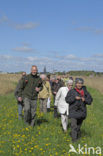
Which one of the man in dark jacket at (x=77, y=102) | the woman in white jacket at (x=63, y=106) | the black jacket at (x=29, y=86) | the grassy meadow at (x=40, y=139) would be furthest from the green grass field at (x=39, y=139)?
the black jacket at (x=29, y=86)

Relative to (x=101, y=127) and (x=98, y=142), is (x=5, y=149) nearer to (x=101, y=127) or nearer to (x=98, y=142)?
(x=98, y=142)

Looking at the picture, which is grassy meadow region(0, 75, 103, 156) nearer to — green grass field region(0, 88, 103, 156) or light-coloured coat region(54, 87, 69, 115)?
green grass field region(0, 88, 103, 156)

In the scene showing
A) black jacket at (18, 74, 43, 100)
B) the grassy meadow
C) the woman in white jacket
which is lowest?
the grassy meadow

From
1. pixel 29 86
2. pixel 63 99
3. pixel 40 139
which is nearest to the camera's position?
pixel 40 139

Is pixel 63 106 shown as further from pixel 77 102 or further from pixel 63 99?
pixel 77 102

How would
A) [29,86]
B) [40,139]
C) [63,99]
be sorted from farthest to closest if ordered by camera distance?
[63,99], [29,86], [40,139]

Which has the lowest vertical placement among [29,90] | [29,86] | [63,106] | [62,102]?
[63,106]

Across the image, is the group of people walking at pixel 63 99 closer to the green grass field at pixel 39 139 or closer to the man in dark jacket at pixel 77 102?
the man in dark jacket at pixel 77 102

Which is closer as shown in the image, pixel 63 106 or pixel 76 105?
pixel 76 105

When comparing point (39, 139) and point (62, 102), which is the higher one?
point (62, 102)

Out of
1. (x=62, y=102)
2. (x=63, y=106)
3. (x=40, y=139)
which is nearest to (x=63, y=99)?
(x=62, y=102)

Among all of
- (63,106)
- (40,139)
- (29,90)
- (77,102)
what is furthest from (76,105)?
(29,90)

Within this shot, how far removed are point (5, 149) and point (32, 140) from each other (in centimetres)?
103

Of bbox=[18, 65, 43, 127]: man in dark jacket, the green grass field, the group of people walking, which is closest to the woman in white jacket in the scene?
the group of people walking
